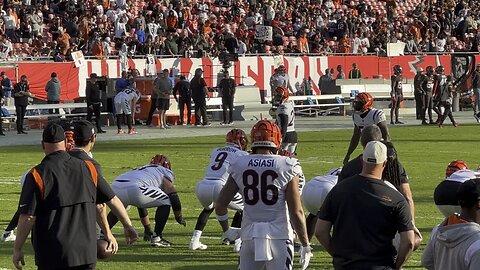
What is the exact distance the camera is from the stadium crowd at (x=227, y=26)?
37031mm

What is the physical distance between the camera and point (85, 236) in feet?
26.3

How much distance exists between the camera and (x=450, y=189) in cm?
975

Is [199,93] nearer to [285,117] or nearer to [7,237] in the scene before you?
[285,117]

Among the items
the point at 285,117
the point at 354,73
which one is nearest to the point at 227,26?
the point at 354,73

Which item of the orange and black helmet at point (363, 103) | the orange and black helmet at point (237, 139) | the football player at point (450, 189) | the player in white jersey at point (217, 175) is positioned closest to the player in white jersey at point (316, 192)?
the player in white jersey at point (217, 175)

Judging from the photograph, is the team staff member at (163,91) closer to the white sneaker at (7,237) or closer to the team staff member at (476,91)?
the team staff member at (476,91)

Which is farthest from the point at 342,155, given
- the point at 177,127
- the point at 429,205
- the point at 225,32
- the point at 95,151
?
the point at 225,32

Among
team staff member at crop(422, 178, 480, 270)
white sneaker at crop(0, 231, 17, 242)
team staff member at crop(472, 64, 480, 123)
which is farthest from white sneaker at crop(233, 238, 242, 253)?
team staff member at crop(472, 64, 480, 123)

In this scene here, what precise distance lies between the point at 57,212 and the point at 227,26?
114 ft

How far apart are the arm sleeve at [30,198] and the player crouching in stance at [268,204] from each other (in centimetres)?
169

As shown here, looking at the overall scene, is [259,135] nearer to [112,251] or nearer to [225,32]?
[112,251]

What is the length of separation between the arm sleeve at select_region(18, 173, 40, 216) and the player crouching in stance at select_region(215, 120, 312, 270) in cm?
169

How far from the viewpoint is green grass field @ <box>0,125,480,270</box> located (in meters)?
12.3

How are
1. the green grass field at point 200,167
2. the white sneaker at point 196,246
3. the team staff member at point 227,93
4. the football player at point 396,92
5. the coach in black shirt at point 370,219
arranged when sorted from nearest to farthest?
1. the coach in black shirt at point 370,219
2. the green grass field at point 200,167
3. the white sneaker at point 196,246
4. the team staff member at point 227,93
5. the football player at point 396,92
